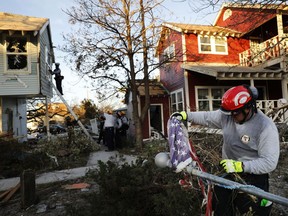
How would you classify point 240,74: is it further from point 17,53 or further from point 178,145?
point 178,145

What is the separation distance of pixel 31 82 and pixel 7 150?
5.47 meters

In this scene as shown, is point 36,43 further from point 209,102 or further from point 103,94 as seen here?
point 209,102

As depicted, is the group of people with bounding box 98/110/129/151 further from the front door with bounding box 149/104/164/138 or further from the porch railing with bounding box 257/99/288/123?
the porch railing with bounding box 257/99/288/123

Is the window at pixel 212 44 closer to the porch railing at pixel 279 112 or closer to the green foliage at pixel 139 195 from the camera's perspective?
the porch railing at pixel 279 112

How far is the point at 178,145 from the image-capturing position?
2.47m

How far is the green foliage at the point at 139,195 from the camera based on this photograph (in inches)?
120

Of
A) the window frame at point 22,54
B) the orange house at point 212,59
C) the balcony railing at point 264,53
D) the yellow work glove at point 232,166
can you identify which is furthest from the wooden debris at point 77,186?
the balcony railing at point 264,53

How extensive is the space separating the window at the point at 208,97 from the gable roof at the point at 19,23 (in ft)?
30.8

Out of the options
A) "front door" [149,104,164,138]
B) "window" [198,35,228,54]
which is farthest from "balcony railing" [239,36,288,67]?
"front door" [149,104,164,138]

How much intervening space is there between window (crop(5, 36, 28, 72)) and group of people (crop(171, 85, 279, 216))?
12.4m

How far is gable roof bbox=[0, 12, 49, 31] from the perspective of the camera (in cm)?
1229

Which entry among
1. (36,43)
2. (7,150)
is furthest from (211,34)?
(7,150)

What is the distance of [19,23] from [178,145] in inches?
522

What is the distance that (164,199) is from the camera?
10.0 ft
